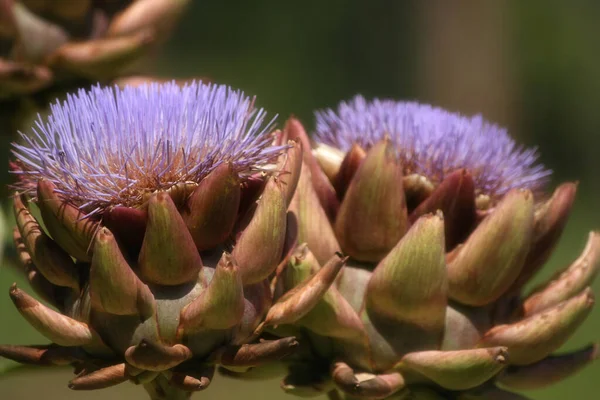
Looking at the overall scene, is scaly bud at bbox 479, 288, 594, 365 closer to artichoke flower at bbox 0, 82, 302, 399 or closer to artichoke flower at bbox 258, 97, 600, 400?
artichoke flower at bbox 258, 97, 600, 400

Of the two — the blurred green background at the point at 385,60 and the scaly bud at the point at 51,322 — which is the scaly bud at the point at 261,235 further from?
the blurred green background at the point at 385,60

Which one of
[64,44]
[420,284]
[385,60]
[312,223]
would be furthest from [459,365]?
[385,60]

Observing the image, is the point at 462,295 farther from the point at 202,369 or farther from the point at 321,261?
the point at 202,369

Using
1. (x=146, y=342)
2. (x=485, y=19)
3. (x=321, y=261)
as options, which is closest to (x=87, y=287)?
(x=146, y=342)

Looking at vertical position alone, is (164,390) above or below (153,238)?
below

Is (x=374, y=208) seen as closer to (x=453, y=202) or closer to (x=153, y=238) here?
(x=453, y=202)

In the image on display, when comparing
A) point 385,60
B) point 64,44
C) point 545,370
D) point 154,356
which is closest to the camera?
point 154,356

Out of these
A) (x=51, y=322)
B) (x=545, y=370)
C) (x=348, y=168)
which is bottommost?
(x=545, y=370)
